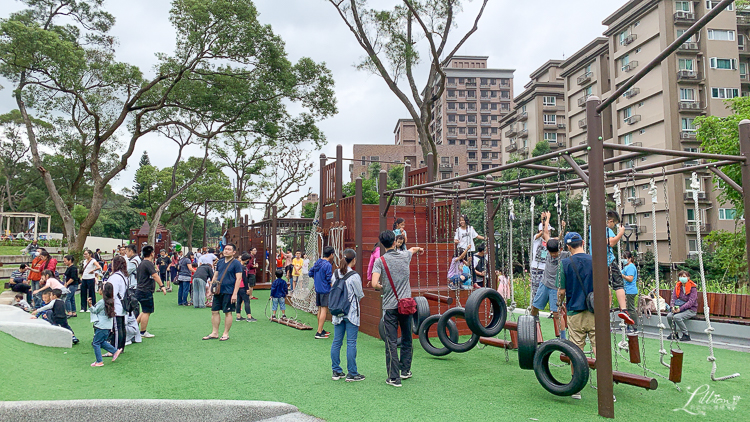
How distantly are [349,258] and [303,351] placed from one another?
2244mm

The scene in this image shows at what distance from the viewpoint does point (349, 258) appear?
24.8 ft

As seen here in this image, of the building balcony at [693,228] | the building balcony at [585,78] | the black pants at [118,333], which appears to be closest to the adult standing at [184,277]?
the black pants at [118,333]

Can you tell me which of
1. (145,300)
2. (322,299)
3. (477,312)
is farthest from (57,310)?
(477,312)

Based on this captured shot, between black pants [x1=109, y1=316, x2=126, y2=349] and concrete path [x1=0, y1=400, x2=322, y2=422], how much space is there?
2.89 meters

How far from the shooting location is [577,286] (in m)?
6.12

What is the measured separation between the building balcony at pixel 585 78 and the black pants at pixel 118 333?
153 ft

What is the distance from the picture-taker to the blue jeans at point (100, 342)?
24.6 feet

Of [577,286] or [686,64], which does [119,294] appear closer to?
[577,286]

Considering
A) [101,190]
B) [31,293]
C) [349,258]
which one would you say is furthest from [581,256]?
[101,190]

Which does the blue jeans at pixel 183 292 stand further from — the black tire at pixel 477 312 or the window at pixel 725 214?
the window at pixel 725 214

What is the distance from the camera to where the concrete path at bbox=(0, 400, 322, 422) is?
4996 mm

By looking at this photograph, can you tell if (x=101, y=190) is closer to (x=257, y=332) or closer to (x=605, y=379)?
(x=257, y=332)

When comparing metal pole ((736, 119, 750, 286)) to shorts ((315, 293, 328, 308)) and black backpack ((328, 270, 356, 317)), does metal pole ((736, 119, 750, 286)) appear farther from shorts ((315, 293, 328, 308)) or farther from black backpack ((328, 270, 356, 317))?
shorts ((315, 293, 328, 308))

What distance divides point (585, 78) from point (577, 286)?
150 ft
